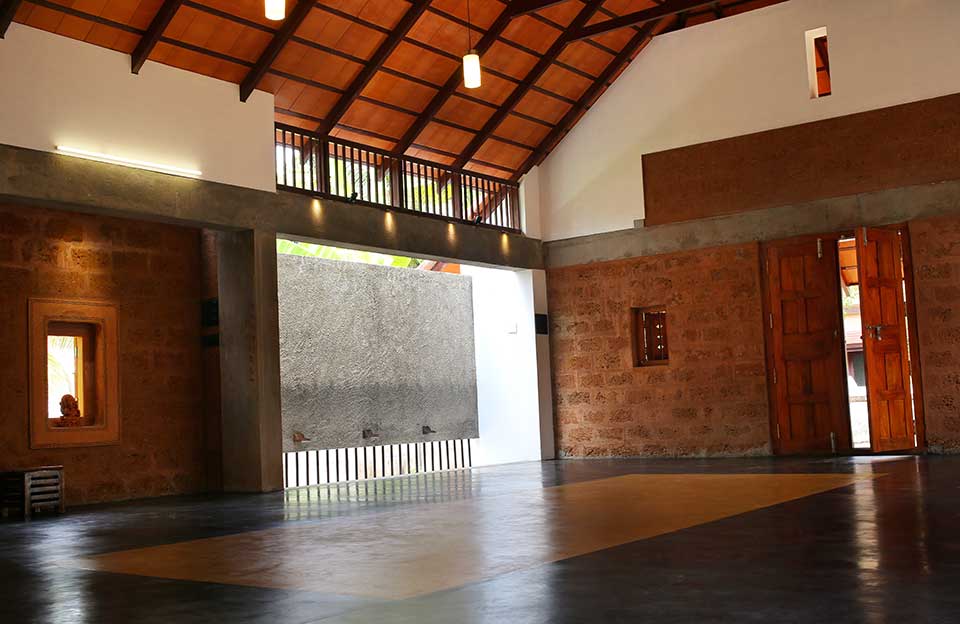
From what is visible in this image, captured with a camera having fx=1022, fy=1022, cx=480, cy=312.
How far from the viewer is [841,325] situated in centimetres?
1382

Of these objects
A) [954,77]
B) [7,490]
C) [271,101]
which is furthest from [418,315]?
[954,77]

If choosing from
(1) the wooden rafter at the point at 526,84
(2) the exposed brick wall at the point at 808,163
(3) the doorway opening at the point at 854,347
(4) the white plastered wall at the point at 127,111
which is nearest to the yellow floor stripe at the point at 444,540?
(4) the white plastered wall at the point at 127,111

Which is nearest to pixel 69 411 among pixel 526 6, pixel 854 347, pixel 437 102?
pixel 437 102

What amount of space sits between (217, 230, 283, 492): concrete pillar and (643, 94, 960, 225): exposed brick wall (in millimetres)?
6264

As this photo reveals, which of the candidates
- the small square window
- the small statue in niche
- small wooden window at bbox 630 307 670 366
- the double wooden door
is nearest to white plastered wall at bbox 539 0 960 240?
small wooden window at bbox 630 307 670 366

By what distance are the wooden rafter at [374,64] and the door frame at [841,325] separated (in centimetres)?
585

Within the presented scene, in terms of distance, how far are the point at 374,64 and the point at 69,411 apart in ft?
18.4

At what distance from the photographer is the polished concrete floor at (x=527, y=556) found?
4152 millimetres

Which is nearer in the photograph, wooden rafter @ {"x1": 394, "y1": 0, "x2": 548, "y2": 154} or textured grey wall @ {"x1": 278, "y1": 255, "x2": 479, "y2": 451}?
A: wooden rafter @ {"x1": 394, "y1": 0, "x2": 548, "y2": 154}

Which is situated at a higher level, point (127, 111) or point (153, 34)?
point (153, 34)

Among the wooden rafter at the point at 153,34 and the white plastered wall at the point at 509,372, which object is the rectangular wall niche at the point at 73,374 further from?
the white plastered wall at the point at 509,372

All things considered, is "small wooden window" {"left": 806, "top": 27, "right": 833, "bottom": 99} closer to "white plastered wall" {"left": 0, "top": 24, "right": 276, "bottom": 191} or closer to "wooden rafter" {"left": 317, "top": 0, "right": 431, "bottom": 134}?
"wooden rafter" {"left": 317, "top": 0, "right": 431, "bottom": 134}

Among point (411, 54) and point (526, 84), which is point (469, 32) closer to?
point (411, 54)

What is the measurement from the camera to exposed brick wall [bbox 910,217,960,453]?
→ 42.7 feet
